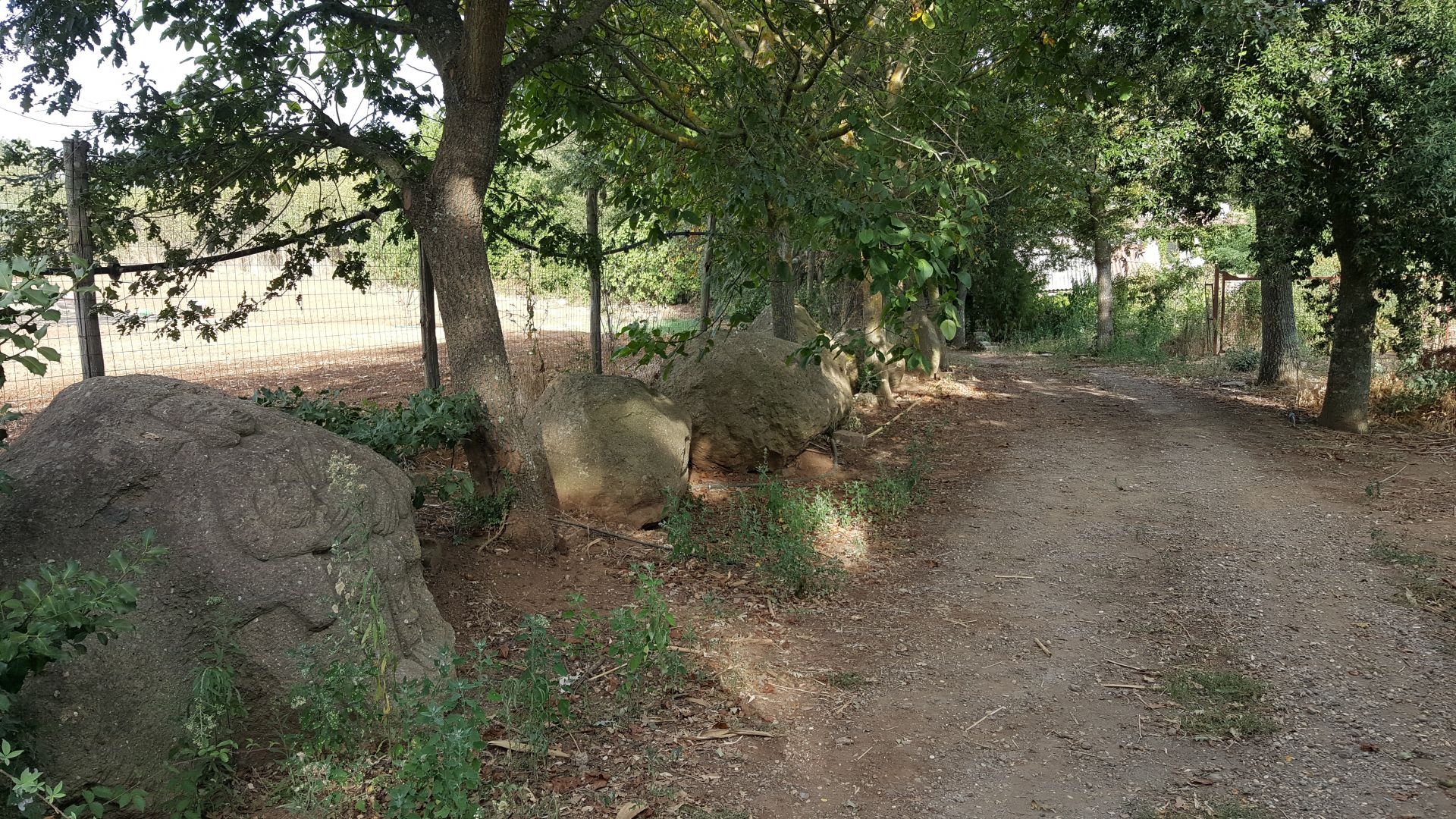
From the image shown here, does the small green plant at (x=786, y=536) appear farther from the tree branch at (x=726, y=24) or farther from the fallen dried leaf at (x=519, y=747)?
the tree branch at (x=726, y=24)

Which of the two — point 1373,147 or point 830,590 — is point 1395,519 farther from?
point 830,590

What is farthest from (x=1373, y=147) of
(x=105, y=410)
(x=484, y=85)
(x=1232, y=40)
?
(x=105, y=410)

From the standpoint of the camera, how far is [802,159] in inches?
264

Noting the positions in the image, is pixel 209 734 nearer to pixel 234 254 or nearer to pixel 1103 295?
pixel 234 254

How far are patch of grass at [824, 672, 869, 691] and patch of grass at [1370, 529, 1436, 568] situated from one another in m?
4.00

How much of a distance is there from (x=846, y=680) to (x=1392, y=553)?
13.9ft

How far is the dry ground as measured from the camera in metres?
3.87

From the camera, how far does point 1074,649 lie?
5.32m

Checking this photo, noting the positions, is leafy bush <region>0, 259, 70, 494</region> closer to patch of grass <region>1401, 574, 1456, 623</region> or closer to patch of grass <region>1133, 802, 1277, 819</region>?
patch of grass <region>1133, 802, 1277, 819</region>

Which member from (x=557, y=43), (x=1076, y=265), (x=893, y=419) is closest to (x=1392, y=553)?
(x=893, y=419)

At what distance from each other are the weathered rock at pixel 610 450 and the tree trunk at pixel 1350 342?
7.50 metres

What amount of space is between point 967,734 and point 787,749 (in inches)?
33.1

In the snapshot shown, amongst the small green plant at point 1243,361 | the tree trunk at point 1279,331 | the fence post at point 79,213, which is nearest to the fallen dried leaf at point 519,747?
the fence post at point 79,213

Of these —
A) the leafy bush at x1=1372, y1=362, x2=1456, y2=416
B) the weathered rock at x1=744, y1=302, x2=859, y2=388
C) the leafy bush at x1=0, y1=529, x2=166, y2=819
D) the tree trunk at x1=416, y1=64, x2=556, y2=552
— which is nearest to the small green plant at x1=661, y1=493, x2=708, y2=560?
the tree trunk at x1=416, y1=64, x2=556, y2=552
